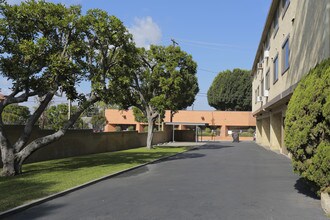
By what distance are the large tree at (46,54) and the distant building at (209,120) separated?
4765 centimetres

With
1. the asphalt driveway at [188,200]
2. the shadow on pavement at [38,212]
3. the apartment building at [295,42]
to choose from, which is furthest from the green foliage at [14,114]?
the shadow on pavement at [38,212]

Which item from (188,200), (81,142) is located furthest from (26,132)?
(81,142)

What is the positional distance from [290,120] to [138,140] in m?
26.5

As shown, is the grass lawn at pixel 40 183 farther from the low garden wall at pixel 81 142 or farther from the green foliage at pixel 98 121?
the green foliage at pixel 98 121

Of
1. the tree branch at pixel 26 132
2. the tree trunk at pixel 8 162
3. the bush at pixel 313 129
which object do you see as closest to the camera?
the bush at pixel 313 129

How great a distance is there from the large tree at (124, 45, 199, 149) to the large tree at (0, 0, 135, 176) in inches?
521

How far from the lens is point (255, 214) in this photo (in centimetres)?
802

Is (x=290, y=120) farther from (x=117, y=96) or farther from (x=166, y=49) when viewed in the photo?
(x=166, y=49)

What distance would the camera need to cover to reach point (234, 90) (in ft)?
240

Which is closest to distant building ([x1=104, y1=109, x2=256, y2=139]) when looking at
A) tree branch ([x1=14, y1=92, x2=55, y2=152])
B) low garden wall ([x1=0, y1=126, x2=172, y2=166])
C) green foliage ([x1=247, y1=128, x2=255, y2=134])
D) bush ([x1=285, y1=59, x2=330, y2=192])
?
green foliage ([x1=247, y1=128, x2=255, y2=134])

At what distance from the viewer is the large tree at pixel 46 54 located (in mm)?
14484

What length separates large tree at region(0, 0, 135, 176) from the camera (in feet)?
47.5

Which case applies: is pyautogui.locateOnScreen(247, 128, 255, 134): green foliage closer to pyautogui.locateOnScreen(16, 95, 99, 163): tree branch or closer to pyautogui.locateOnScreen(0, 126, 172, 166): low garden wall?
pyautogui.locateOnScreen(0, 126, 172, 166): low garden wall

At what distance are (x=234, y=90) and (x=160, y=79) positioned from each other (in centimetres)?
4482
